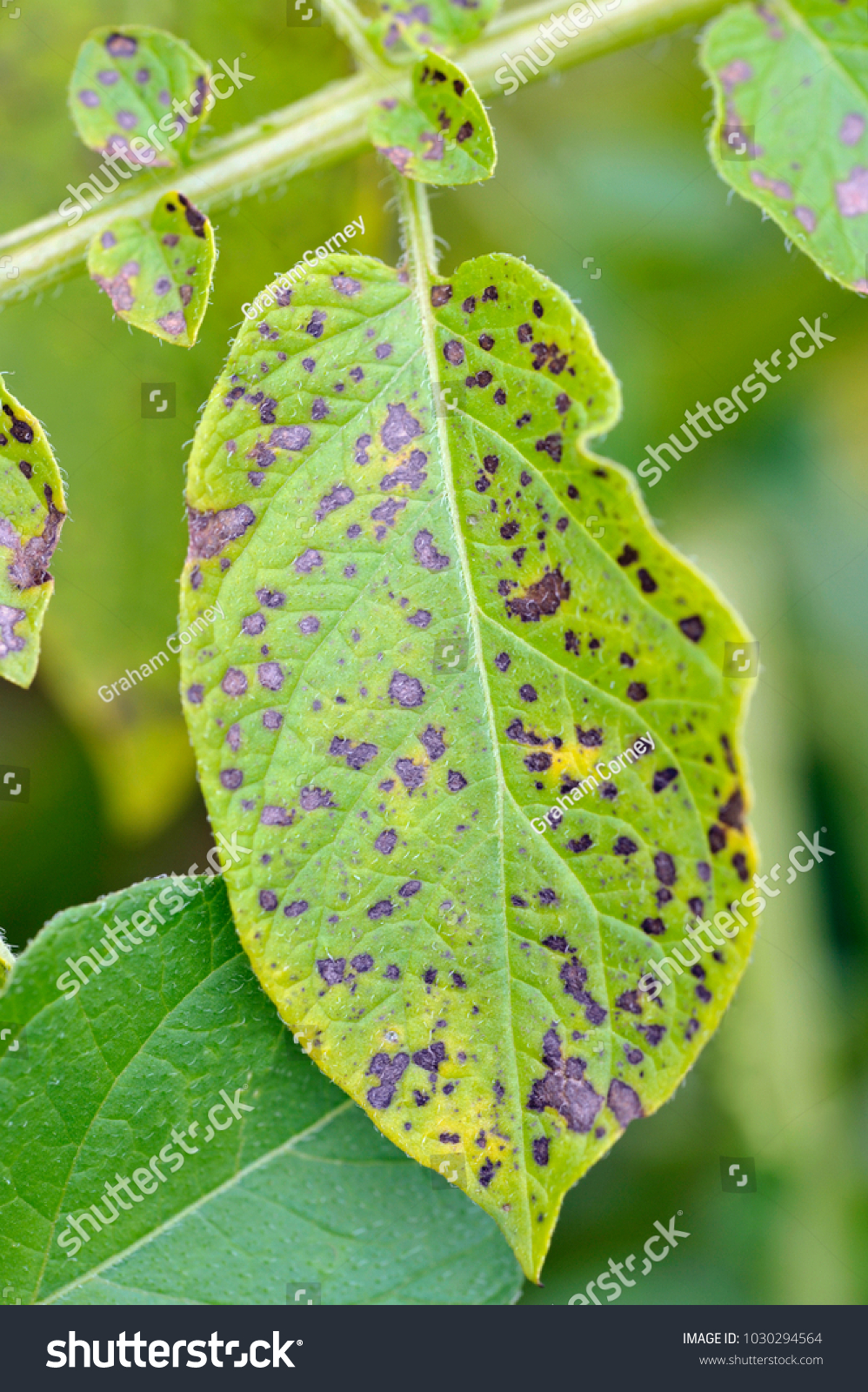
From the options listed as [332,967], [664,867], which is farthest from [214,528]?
[664,867]

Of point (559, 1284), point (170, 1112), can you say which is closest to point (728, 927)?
point (170, 1112)

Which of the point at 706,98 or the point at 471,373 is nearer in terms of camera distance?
the point at 471,373

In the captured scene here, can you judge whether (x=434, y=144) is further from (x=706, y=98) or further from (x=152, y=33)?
(x=706, y=98)

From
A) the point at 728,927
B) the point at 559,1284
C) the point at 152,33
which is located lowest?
the point at 559,1284

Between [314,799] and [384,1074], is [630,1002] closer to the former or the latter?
[384,1074]

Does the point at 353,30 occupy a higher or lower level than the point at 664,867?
higher

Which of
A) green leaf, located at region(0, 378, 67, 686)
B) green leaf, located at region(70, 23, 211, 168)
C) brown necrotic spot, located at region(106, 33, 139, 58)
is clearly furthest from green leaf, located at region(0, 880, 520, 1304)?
brown necrotic spot, located at region(106, 33, 139, 58)
